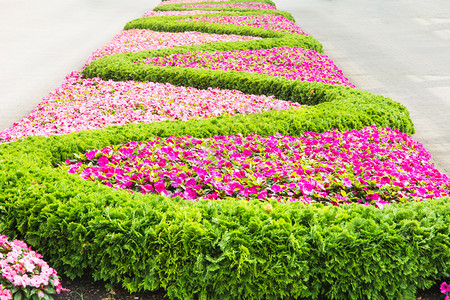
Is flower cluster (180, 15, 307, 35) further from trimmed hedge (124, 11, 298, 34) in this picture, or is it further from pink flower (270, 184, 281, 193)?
pink flower (270, 184, 281, 193)

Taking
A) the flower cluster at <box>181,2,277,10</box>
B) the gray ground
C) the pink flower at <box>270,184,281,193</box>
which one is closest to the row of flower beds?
the pink flower at <box>270,184,281,193</box>

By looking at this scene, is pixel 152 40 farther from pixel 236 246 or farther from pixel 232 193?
pixel 236 246

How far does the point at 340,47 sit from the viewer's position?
55.0 feet

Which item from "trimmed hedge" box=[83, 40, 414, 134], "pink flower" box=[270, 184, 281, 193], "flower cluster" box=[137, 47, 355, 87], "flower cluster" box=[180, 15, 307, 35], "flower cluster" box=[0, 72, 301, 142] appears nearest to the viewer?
"pink flower" box=[270, 184, 281, 193]

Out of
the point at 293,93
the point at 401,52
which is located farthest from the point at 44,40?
the point at 401,52

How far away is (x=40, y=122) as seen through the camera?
7.50 metres

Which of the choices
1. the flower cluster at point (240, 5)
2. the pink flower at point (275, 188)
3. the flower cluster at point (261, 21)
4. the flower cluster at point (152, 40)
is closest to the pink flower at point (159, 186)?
the pink flower at point (275, 188)

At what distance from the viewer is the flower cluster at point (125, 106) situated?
7316 millimetres

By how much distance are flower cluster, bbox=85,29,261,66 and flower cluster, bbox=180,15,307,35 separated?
6.64ft

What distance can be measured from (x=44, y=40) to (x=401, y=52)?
1371cm

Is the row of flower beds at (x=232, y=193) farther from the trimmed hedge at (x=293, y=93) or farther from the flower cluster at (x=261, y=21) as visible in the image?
the flower cluster at (x=261, y=21)

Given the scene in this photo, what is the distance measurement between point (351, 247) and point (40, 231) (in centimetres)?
272

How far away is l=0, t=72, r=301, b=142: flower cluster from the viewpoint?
7.32 metres

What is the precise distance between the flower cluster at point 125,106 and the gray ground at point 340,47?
982 millimetres
